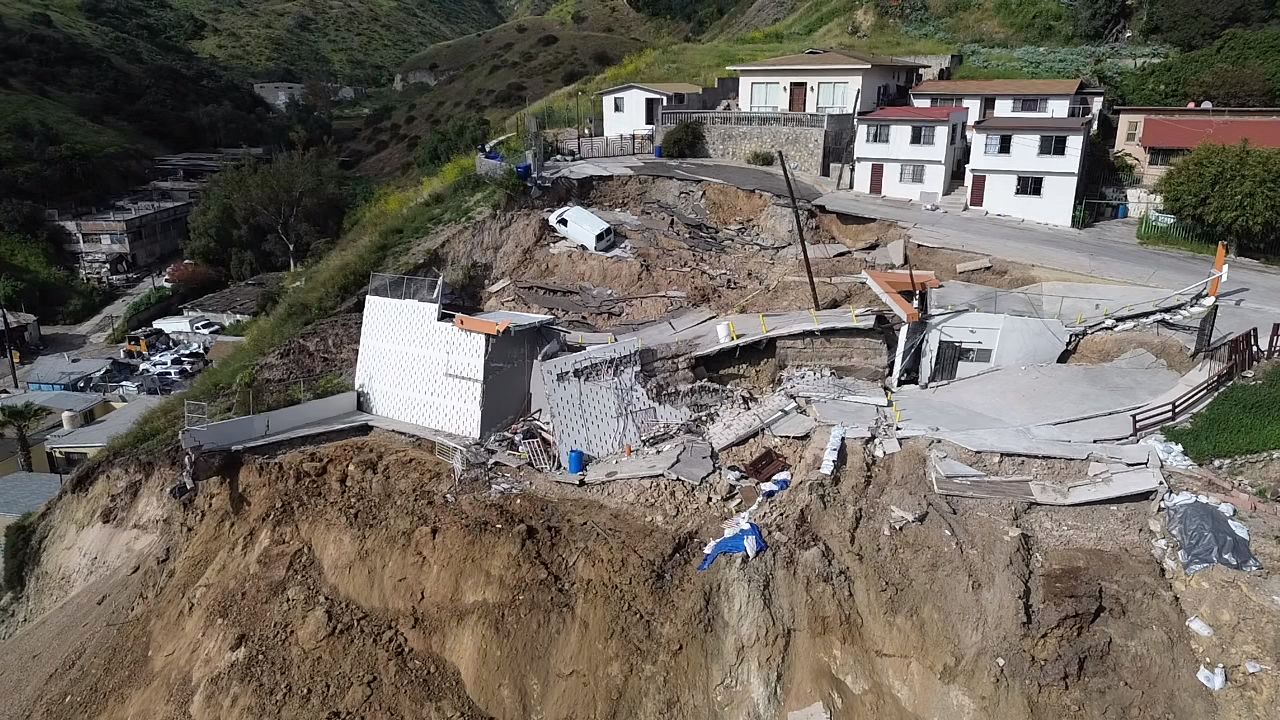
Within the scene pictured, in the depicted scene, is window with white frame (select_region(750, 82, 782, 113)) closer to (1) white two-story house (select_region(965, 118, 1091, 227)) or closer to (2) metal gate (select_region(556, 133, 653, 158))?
(2) metal gate (select_region(556, 133, 653, 158))

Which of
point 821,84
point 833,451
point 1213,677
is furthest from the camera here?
point 821,84

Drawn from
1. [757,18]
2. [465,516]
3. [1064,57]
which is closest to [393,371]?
[465,516]

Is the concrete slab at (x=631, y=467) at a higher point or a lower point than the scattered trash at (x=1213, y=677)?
higher

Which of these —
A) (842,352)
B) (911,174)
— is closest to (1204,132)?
(911,174)

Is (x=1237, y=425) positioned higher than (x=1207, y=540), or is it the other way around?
(x=1237, y=425)

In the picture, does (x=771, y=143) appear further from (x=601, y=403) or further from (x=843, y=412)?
(x=601, y=403)

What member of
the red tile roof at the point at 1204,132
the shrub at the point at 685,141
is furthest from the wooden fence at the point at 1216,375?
the shrub at the point at 685,141

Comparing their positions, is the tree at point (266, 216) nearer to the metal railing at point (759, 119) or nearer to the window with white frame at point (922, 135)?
the metal railing at point (759, 119)
